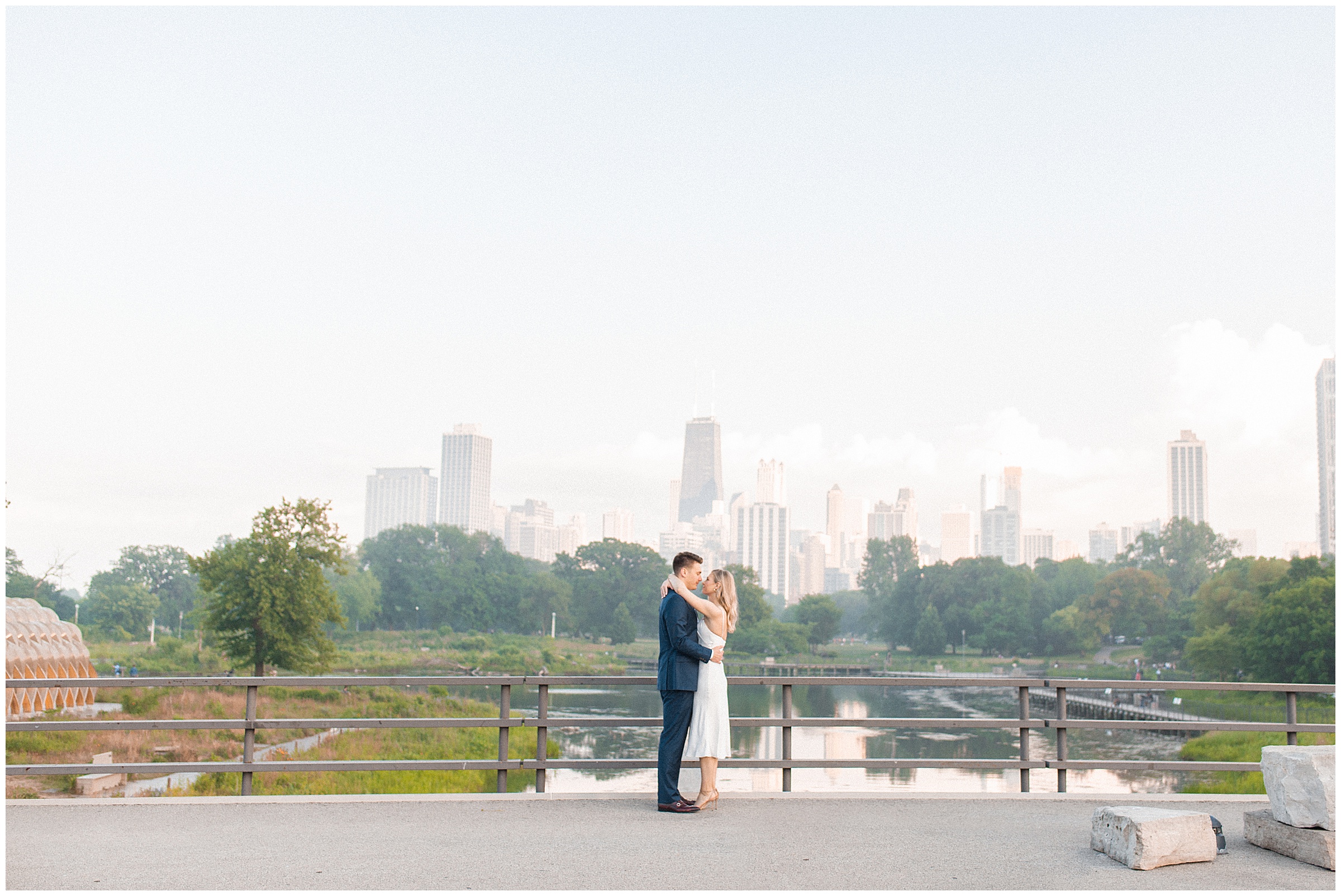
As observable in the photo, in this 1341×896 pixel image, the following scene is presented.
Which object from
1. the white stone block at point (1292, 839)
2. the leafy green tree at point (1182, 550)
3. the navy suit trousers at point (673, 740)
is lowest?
the white stone block at point (1292, 839)

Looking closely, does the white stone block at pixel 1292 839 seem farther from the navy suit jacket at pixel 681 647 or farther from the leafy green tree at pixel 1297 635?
the leafy green tree at pixel 1297 635

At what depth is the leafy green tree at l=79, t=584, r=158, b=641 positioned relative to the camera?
377ft

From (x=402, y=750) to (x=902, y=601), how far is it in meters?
129

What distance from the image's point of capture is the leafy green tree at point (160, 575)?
14325 cm

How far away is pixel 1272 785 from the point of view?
716cm

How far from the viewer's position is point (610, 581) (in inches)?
5827

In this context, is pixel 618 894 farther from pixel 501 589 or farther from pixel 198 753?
pixel 501 589

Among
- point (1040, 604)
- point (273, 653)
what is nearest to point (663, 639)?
point (273, 653)

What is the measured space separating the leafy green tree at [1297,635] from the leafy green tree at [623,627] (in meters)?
81.0

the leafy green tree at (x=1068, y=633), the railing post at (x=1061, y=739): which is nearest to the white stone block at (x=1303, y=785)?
the railing post at (x=1061, y=739)

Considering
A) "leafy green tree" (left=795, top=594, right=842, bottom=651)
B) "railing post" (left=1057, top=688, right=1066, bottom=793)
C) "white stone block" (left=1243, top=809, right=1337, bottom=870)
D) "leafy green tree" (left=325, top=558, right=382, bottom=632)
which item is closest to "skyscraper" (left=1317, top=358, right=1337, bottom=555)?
"leafy green tree" (left=795, top=594, right=842, bottom=651)

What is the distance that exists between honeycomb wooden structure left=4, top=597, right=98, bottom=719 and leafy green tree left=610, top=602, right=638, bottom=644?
323 feet

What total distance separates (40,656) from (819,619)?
112569 mm

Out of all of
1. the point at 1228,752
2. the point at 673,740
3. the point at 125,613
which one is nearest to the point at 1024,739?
the point at 673,740
